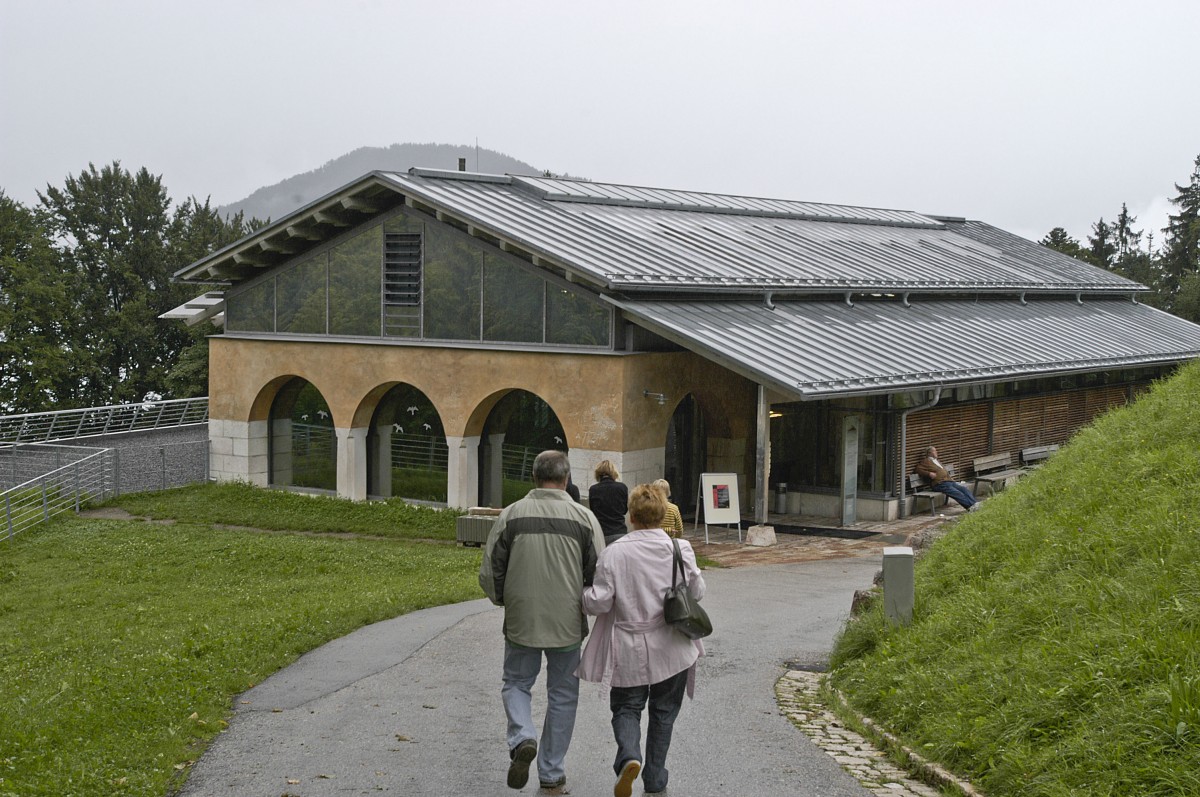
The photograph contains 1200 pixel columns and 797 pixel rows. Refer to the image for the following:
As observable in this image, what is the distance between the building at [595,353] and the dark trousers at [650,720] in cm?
1438

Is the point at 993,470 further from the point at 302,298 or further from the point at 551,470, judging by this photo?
the point at 551,470

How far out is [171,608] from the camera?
683 inches

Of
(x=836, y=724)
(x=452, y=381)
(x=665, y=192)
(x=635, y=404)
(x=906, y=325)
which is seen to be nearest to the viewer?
(x=836, y=724)

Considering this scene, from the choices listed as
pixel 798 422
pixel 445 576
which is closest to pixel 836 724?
pixel 445 576

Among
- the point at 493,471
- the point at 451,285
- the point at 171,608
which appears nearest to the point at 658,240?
the point at 451,285

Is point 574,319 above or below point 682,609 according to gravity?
above

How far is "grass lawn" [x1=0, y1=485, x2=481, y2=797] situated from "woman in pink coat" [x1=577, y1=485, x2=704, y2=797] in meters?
2.93

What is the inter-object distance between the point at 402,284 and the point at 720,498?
8.07 metres

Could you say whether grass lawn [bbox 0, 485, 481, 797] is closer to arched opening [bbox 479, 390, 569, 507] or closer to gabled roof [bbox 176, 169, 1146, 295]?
arched opening [bbox 479, 390, 569, 507]

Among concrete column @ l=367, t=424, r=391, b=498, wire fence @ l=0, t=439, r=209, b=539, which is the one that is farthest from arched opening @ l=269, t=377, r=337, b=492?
wire fence @ l=0, t=439, r=209, b=539

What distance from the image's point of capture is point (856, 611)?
1263 cm

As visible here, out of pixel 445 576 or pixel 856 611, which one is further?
pixel 445 576

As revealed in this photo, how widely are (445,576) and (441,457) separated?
29.8 feet

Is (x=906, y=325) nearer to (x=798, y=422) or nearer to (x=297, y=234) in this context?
(x=798, y=422)
